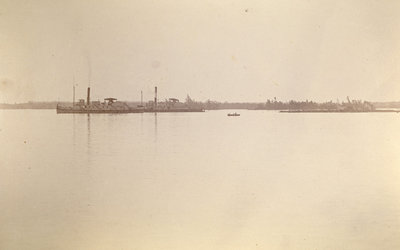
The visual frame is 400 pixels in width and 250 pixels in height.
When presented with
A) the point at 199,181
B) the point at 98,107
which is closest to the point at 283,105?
the point at 199,181

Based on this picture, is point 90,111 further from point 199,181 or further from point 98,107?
point 199,181

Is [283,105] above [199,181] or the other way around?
above

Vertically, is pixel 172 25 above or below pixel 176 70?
above

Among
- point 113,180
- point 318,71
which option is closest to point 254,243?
point 113,180

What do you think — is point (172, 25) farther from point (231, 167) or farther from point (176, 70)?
point (231, 167)

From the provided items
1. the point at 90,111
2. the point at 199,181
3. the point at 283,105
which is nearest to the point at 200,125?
the point at 199,181
